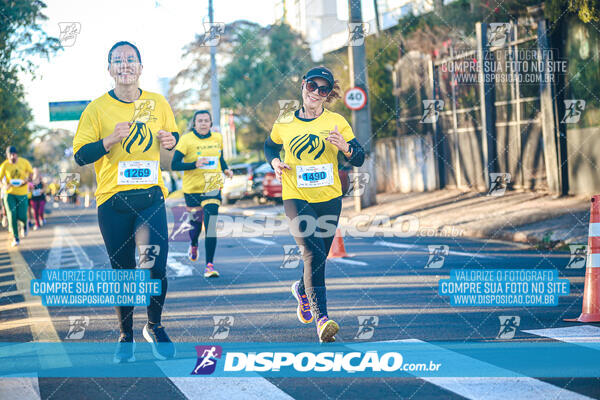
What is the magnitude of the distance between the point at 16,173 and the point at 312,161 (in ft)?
40.7

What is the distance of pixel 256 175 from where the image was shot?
104ft

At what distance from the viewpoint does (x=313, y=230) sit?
646 cm

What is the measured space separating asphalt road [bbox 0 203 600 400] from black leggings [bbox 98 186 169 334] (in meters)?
0.86

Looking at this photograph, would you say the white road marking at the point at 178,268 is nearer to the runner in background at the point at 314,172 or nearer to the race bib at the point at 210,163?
the race bib at the point at 210,163

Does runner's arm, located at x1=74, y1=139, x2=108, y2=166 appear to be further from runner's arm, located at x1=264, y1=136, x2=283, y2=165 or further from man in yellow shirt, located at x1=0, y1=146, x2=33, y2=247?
man in yellow shirt, located at x1=0, y1=146, x2=33, y2=247

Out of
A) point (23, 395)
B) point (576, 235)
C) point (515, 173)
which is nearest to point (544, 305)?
point (23, 395)

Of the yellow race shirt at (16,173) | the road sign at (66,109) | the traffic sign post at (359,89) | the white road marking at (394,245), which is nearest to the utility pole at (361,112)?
the traffic sign post at (359,89)

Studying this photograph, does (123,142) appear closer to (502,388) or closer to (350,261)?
(502,388)

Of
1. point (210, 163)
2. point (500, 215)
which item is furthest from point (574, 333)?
point (500, 215)

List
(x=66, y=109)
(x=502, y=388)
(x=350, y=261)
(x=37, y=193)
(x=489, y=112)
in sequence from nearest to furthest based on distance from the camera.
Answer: (x=502, y=388) → (x=350, y=261) → (x=66, y=109) → (x=489, y=112) → (x=37, y=193)

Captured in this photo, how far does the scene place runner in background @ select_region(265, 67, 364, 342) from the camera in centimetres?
645

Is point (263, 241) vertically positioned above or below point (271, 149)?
below

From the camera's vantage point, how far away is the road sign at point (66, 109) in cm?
1566

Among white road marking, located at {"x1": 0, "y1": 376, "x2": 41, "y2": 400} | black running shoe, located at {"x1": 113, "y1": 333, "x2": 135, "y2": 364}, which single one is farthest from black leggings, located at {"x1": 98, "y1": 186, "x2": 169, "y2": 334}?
white road marking, located at {"x1": 0, "y1": 376, "x2": 41, "y2": 400}
